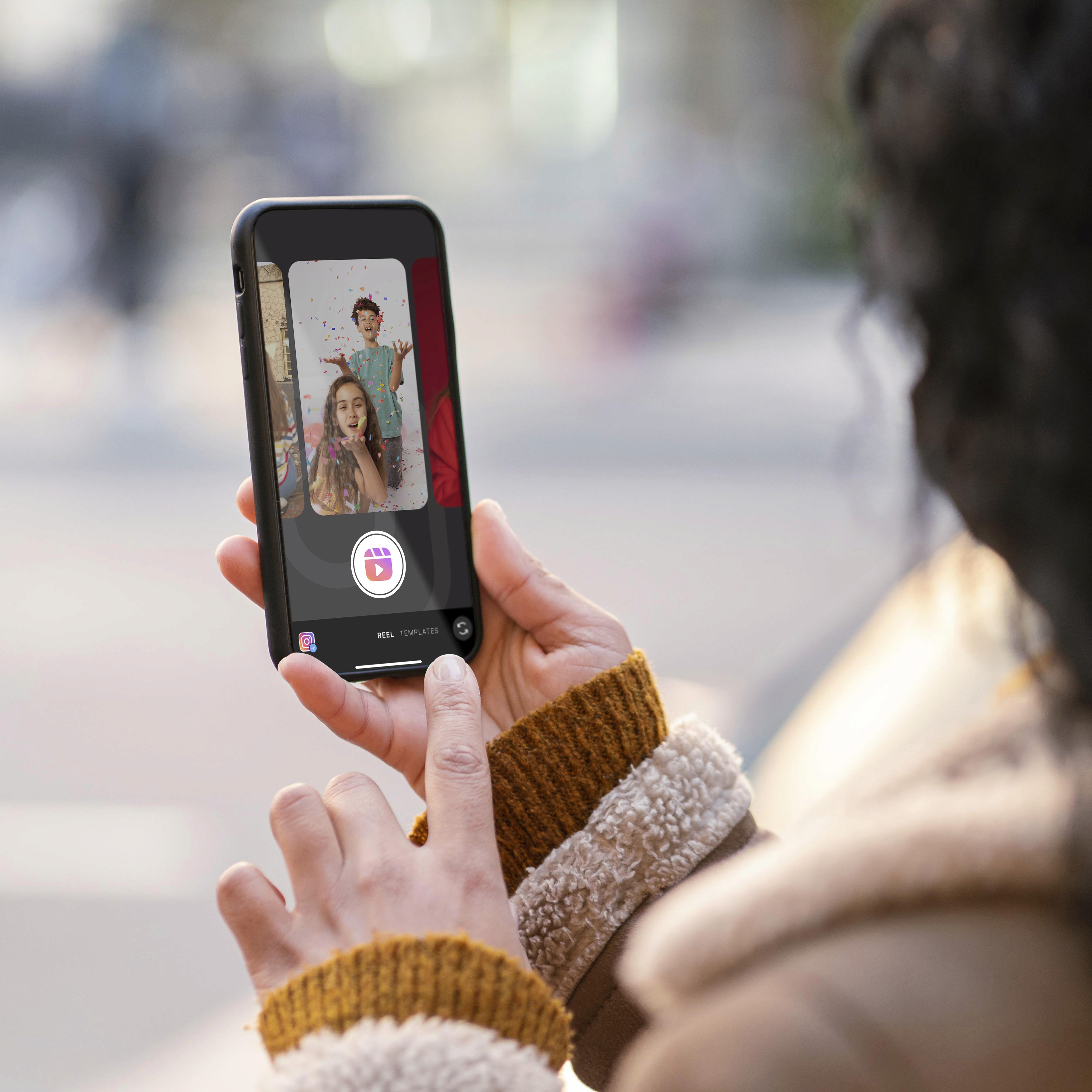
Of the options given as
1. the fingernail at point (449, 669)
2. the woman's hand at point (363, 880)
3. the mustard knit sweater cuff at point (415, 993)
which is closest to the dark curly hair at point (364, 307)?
the fingernail at point (449, 669)

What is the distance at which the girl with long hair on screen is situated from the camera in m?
0.99

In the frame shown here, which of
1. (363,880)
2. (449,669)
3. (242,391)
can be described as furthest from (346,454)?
(242,391)

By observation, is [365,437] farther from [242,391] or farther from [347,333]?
[242,391]

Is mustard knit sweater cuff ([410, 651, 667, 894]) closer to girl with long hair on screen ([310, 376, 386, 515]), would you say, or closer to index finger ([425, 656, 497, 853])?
index finger ([425, 656, 497, 853])

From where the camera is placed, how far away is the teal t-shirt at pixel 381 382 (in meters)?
1.00

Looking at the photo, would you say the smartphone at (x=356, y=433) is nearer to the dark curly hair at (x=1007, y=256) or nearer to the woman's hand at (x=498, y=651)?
the woman's hand at (x=498, y=651)

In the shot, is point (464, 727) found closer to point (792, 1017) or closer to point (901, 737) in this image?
point (792, 1017)

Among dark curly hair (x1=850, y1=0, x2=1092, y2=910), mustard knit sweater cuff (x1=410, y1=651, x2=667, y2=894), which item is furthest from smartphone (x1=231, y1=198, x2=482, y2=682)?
dark curly hair (x1=850, y1=0, x2=1092, y2=910)

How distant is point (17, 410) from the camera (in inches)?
184

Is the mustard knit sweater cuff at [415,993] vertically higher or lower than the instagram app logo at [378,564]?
lower

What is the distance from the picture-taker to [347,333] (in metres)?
0.99

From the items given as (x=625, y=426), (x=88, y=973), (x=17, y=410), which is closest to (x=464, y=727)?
(x=88, y=973)

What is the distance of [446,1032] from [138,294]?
5.30 m

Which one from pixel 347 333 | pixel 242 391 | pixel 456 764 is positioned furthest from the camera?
pixel 242 391
